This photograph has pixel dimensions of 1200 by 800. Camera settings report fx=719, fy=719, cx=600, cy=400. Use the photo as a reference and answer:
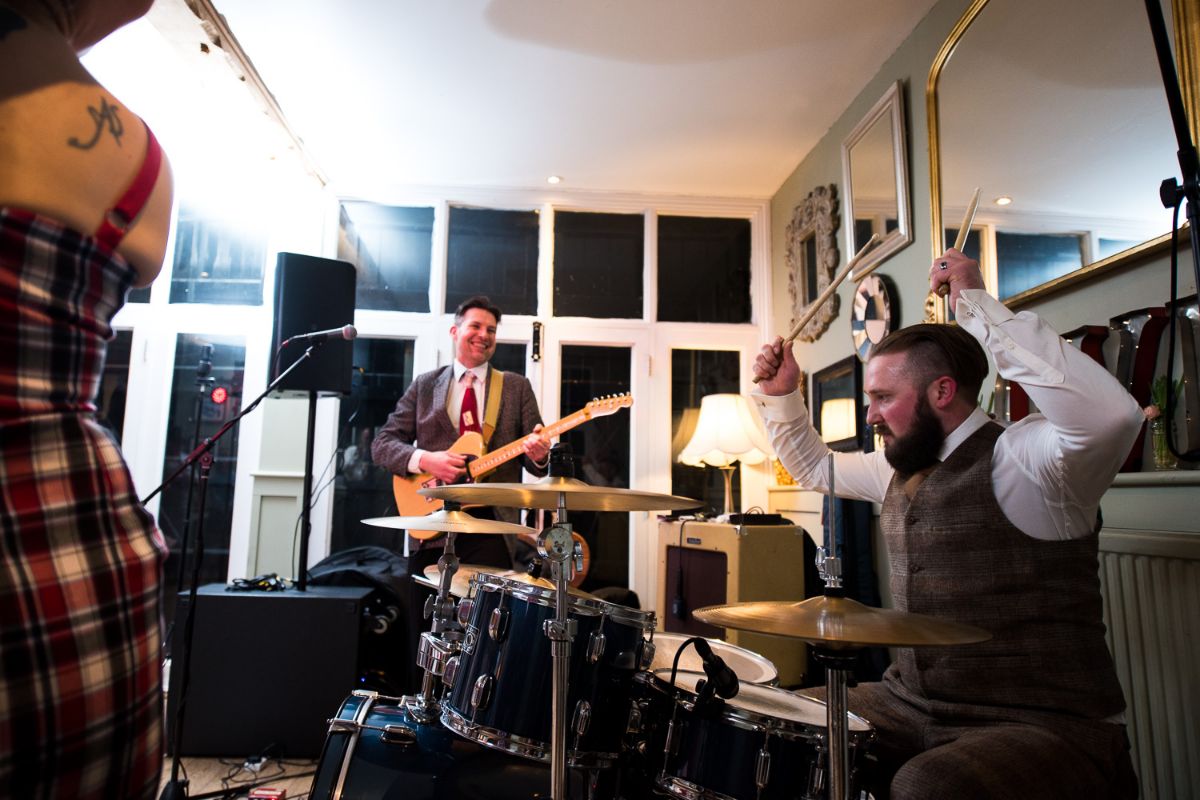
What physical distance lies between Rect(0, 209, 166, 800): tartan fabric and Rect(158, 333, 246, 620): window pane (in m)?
3.93

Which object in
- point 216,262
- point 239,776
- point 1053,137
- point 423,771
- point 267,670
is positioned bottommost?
point 239,776

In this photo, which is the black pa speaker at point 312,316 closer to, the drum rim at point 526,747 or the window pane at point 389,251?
the window pane at point 389,251

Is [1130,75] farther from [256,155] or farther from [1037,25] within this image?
[256,155]

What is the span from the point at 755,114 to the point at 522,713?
3129 millimetres

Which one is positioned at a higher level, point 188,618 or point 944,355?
point 944,355

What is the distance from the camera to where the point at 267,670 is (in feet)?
8.75

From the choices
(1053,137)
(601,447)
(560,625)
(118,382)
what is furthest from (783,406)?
(118,382)

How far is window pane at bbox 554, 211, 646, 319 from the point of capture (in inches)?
181

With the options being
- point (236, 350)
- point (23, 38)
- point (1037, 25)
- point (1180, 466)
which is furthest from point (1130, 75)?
point (236, 350)

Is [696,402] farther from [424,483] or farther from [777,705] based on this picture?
[777,705]

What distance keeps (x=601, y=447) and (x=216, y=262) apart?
2645 millimetres

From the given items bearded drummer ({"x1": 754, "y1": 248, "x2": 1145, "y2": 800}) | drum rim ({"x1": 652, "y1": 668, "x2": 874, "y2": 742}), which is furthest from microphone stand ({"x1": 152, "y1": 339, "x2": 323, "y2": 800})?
bearded drummer ({"x1": 754, "y1": 248, "x2": 1145, "y2": 800})

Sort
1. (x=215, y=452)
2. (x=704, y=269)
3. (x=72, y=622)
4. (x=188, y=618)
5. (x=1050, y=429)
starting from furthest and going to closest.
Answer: (x=704, y=269), (x=215, y=452), (x=188, y=618), (x=1050, y=429), (x=72, y=622)

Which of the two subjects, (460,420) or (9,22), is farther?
(460,420)
